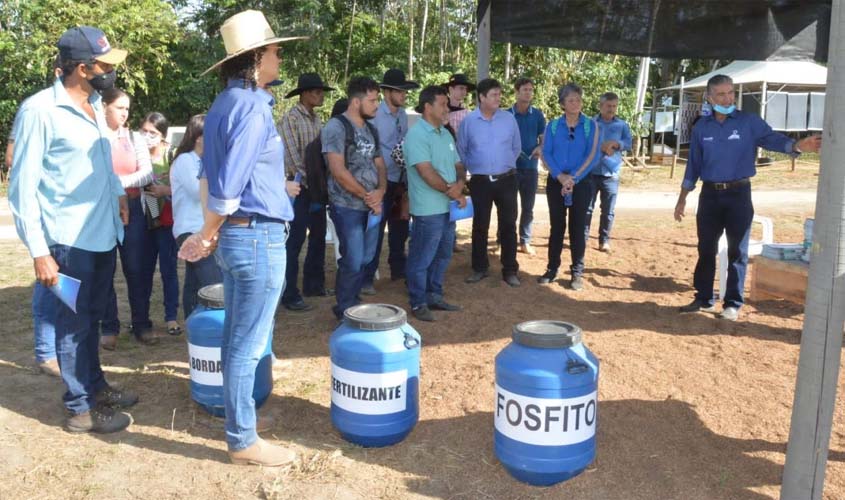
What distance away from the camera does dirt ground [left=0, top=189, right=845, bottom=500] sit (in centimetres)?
353

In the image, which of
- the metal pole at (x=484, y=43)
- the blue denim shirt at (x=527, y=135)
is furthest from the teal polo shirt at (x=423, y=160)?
the blue denim shirt at (x=527, y=135)

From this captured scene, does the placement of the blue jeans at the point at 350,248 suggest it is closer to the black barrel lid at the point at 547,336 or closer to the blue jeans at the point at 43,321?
the blue jeans at the point at 43,321

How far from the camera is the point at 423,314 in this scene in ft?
20.3

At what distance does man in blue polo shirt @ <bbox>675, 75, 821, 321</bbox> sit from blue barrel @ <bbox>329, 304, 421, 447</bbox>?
346 centimetres

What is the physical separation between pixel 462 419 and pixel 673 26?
15.0ft

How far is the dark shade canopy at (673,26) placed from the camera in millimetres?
6770

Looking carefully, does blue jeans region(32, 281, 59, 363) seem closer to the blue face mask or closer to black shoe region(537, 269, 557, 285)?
black shoe region(537, 269, 557, 285)

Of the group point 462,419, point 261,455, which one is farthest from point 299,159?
point 261,455

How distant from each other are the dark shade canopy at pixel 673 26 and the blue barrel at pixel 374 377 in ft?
13.0

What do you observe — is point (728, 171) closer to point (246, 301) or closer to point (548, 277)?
point (548, 277)

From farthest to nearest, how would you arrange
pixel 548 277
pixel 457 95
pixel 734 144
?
1. pixel 457 95
2. pixel 548 277
3. pixel 734 144

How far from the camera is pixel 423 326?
6027mm

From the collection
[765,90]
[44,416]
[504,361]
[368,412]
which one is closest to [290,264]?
[44,416]

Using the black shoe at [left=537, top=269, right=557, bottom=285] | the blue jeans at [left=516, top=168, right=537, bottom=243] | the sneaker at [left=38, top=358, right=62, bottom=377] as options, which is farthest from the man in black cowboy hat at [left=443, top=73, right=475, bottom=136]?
the sneaker at [left=38, top=358, right=62, bottom=377]
